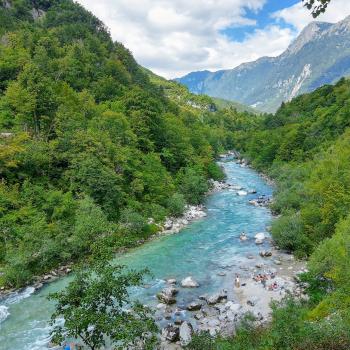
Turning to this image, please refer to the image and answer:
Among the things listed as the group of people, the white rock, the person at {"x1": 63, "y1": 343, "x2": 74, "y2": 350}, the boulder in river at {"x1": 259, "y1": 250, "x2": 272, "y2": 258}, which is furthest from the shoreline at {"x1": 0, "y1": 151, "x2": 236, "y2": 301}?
the group of people

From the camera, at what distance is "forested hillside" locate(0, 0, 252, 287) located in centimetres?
3438

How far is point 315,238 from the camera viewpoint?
1355 inches

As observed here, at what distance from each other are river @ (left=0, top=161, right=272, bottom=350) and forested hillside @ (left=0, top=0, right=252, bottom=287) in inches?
118

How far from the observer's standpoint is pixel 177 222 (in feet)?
158

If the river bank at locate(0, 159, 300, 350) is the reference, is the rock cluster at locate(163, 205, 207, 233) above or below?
above

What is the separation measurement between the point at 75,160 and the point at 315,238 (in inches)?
1089

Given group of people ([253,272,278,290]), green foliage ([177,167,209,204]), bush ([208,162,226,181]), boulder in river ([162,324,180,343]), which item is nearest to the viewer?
boulder in river ([162,324,180,343])

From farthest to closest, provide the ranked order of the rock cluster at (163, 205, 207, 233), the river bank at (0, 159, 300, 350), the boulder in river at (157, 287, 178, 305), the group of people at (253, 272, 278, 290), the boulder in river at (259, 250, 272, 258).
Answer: the rock cluster at (163, 205, 207, 233), the boulder in river at (259, 250, 272, 258), the group of people at (253, 272, 278, 290), the boulder in river at (157, 287, 178, 305), the river bank at (0, 159, 300, 350)

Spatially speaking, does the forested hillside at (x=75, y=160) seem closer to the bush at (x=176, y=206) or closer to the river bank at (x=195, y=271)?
the bush at (x=176, y=206)

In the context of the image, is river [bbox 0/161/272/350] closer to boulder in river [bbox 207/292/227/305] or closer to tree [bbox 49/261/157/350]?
boulder in river [bbox 207/292/227/305]

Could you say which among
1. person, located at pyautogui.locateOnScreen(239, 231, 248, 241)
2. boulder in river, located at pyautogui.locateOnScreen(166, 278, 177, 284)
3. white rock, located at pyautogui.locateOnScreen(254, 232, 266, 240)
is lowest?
boulder in river, located at pyautogui.locateOnScreen(166, 278, 177, 284)

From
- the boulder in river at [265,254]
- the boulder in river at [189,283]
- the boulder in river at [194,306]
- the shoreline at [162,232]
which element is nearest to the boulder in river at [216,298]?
the boulder in river at [194,306]

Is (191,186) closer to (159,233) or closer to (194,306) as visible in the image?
(159,233)

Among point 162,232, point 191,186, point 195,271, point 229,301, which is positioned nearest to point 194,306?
point 229,301
